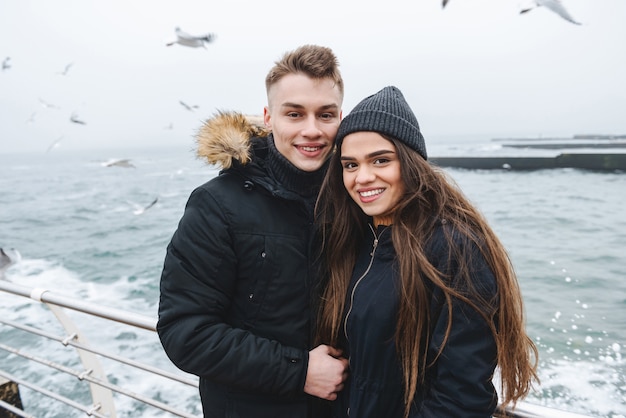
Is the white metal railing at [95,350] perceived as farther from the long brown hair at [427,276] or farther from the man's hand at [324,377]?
the long brown hair at [427,276]

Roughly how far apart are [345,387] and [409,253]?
0.51 metres

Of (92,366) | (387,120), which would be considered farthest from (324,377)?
(92,366)

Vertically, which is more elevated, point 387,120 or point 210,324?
point 387,120

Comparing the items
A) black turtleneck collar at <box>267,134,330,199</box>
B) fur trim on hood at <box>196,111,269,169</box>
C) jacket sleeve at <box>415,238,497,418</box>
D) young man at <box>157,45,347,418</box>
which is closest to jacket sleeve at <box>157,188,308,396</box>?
young man at <box>157,45,347,418</box>

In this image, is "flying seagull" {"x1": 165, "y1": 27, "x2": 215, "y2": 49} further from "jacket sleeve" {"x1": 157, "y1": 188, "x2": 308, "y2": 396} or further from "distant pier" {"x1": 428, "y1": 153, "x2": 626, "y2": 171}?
"distant pier" {"x1": 428, "y1": 153, "x2": 626, "y2": 171}

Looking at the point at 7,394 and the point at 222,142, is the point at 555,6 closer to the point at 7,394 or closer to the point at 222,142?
the point at 222,142

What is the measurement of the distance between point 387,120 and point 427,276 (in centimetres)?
48

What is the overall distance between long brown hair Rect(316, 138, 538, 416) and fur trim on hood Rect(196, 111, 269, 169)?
0.37 meters

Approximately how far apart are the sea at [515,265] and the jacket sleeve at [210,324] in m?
0.22

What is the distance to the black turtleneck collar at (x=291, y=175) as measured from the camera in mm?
1471

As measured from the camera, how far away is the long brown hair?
3.45ft

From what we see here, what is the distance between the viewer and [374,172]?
1267mm

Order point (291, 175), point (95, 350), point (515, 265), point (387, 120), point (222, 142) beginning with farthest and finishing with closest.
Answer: point (515, 265), point (95, 350), point (291, 175), point (222, 142), point (387, 120)

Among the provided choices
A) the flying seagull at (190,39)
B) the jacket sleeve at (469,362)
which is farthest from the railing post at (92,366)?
the flying seagull at (190,39)
